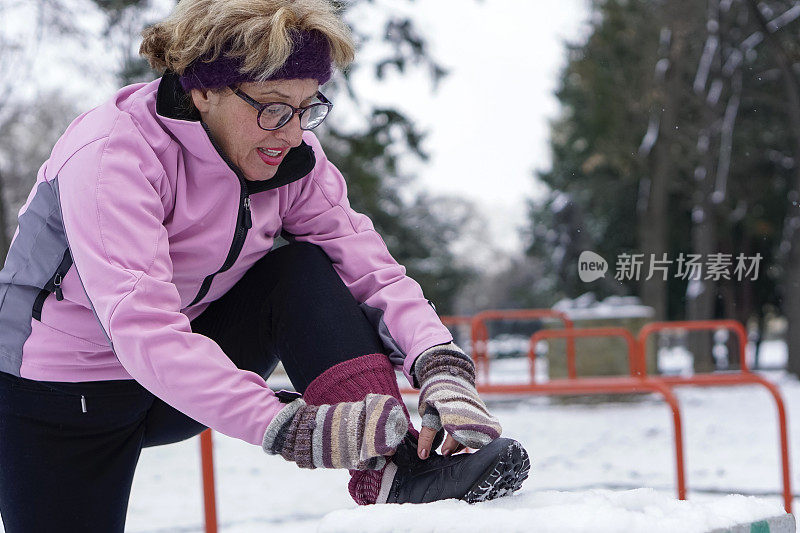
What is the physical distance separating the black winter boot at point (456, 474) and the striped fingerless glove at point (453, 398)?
4 cm

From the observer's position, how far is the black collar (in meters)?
1.51

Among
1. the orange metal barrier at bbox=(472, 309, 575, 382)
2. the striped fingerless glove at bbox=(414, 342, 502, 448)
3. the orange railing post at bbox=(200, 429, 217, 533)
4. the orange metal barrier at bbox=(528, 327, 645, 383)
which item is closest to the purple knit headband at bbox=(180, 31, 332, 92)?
the striped fingerless glove at bbox=(414, 342, 502, 448)

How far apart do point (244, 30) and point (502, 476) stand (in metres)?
0.72

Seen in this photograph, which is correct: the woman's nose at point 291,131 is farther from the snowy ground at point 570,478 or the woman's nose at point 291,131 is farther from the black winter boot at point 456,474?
the snowy ground at point 570,478

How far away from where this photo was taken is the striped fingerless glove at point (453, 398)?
53.0 inches

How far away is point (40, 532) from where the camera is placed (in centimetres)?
171

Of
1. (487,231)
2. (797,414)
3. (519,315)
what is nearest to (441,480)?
(519,315)

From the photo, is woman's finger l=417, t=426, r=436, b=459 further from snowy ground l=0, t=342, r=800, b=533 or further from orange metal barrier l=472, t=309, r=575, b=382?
orange metal barrier l=472, t=309, r=575, b=382

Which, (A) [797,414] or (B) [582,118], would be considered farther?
(B) [582,118]

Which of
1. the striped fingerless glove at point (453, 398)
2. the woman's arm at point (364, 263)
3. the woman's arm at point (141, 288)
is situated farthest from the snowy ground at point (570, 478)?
the woman's arm at point (364, 263)

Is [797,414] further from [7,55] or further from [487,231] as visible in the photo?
[487,231]

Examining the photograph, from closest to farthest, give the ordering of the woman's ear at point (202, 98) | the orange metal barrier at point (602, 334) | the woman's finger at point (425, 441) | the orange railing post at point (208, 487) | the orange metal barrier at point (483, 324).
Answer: the woman's finger at point (425, 441) → the woman's ear at point (202, 98) → the orange railing post at point (208, 487) → the orange metal barrier at point (602, 334) → the orange metal barrier at point (483, 324)

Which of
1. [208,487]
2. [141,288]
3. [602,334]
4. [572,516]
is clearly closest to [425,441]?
[572,516]

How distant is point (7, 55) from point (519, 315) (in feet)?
17.0
